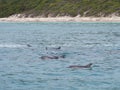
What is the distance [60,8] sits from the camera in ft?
497

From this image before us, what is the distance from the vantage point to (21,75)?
3269cm

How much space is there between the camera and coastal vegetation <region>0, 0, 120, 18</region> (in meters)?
141

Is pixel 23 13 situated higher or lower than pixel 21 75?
lower

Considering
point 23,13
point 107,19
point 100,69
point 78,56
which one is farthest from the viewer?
point 23,13

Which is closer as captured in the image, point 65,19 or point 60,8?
point 65,19

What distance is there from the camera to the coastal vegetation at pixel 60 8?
14100 centimetres

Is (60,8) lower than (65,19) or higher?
higher

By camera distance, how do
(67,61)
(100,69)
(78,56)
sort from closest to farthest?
(100,69) → (67,61) → (78,56)

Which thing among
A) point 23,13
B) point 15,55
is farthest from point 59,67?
point 23,13

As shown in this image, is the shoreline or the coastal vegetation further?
the coastal vegetation

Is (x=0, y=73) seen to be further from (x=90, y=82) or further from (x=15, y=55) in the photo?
(x=15, y=55)

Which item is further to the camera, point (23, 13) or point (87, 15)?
point (23, 13)

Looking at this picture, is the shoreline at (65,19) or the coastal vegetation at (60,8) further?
the coastal vegetation at (60,8)

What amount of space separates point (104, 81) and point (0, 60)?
14495 mm
